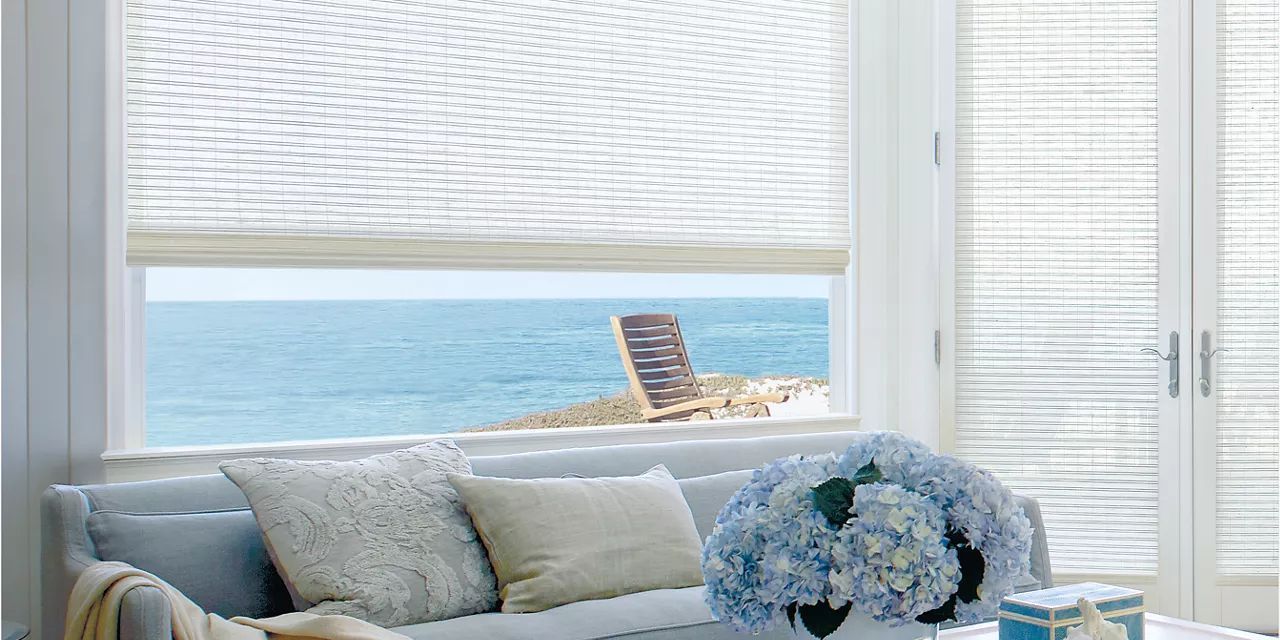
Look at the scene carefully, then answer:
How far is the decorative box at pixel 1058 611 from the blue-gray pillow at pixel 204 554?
4.96 ft

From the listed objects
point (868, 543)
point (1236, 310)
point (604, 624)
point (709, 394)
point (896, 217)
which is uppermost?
point (896, 217)

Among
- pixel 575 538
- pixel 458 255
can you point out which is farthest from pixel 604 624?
pixel 458 255

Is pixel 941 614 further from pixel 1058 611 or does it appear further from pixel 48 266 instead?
pixel 48 266

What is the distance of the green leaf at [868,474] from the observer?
5.27ft

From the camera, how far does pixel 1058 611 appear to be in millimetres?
1802

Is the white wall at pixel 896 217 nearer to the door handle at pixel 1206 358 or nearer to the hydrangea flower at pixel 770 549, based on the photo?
the door handle at pixel 1206 358

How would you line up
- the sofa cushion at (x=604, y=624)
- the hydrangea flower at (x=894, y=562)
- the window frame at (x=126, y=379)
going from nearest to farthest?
1. the hydrangea flower at (x=894, y=562)
2. the sofa cushion at (x=604, y=624)
3. the window frame at (x=126, y=379)

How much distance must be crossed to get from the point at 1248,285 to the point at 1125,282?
0.40m

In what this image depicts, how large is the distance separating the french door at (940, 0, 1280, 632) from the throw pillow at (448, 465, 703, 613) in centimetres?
165

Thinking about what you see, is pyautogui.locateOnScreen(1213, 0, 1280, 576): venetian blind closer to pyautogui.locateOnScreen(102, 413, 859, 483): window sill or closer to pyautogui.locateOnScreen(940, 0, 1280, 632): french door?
pyautogui.locateOnScreen(940, 0, 1280, 632): french door

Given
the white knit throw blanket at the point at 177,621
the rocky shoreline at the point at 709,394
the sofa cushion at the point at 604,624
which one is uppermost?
the white knit throw blanket at the point at 177,621

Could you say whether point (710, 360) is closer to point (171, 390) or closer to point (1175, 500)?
point (171, 390)

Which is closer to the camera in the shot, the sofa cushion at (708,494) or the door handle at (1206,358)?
the sofa cushion at (708,494)

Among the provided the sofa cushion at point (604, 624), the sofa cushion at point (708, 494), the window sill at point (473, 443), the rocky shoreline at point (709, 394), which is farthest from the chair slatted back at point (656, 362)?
the rocky shoreline at point (709, 394)
